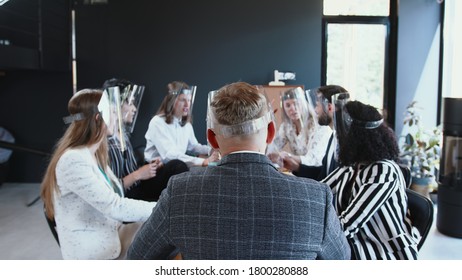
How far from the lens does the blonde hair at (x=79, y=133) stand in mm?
1400

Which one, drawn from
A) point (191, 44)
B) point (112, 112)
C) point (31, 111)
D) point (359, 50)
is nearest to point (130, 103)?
point (191, 44)

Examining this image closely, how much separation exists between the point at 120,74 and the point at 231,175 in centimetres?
164

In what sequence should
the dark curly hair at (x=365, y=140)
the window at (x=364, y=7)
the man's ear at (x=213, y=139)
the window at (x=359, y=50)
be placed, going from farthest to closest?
the window at (x=364, y=7) < the window at (x=359, y=50) < the dark curly hair at (x=365, y=140) < the man's ear at (x=213, y=139)

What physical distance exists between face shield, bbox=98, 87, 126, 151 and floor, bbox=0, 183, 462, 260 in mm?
534

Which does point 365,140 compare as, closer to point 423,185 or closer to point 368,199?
point 368,199

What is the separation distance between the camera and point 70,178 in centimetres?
134

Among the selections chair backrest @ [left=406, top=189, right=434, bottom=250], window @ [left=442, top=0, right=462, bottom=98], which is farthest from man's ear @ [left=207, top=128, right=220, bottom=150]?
window @ [left=442, top=0, right=462, bottom=98]

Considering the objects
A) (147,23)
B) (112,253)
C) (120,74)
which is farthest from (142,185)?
(147,23)

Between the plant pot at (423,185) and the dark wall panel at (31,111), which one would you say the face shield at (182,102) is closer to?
the dark wall panel at (31,111)

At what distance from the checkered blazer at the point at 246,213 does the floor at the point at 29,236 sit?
93cm

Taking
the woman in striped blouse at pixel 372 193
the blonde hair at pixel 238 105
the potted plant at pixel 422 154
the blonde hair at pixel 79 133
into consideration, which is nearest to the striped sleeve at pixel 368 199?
the woman in striped blouse at pixel 372 193

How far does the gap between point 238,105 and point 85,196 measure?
0.74m

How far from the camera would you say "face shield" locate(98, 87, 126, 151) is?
1477mm
